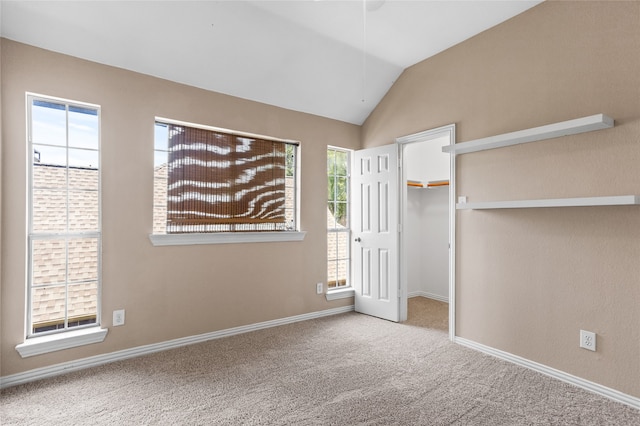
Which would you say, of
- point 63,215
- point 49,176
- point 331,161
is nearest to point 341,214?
point 331,161

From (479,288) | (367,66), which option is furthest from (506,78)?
(479,288)

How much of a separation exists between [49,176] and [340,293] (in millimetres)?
3188

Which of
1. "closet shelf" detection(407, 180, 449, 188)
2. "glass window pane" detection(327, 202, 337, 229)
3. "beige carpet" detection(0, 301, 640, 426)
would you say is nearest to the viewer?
"beige carpet" detection(0, 301, 640, 426)

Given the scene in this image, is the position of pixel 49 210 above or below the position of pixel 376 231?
above

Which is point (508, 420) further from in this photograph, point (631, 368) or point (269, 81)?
point (269, 81)

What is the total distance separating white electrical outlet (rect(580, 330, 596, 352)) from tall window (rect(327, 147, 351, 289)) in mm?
2574

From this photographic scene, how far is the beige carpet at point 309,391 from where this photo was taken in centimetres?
205

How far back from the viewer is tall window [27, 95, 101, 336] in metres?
2.59

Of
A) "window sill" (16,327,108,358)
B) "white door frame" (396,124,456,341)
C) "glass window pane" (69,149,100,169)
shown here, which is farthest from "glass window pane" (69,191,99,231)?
"white door frame" (396,124,456,341)

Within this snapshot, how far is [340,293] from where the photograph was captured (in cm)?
429

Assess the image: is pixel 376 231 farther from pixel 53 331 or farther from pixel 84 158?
pixel 53 331

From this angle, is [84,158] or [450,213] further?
[450,213]

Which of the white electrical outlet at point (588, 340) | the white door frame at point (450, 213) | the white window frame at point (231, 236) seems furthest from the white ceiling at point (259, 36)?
the white electrical outlet at point (588, 340)

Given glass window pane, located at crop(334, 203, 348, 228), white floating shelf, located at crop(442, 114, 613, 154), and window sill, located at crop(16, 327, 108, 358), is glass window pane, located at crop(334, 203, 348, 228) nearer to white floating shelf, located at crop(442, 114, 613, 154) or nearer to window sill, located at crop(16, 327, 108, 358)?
white floating shelf, located at crop(442, 114, 613, 154)
